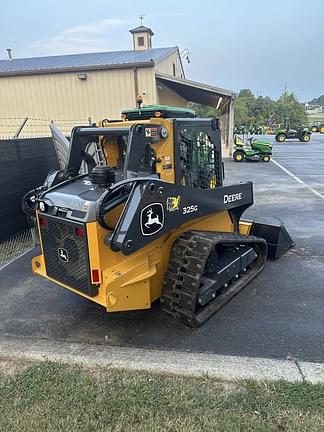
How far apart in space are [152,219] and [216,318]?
1.39 m

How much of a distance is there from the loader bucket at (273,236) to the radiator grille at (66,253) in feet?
10.0

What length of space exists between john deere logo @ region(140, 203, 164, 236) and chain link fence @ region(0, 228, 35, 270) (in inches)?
129

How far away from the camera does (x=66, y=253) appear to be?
379 centimetres

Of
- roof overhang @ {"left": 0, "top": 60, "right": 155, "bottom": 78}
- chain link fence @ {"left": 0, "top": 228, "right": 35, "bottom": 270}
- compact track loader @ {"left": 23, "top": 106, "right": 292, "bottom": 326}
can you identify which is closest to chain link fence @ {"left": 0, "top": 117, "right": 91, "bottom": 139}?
roof overhang @ {"left": 0, "top": 60, "right": 155, "bottom": 78}

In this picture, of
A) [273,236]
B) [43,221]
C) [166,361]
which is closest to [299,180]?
[273,236]

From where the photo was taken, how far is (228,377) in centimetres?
309

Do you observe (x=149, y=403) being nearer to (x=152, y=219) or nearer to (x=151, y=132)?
(x=152, y=219)

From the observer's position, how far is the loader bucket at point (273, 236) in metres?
5.57

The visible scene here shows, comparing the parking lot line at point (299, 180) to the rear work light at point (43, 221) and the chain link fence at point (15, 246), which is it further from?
the rear work light at point (43, 221)

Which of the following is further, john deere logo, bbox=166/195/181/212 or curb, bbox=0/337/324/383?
john deere logo, bbox=166/195/181/212

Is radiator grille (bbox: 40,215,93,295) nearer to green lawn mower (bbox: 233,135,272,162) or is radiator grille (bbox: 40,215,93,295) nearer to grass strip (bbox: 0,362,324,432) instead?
grass strip (bbox: 0,362,324,432)

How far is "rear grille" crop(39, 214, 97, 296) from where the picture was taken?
357 centimetres

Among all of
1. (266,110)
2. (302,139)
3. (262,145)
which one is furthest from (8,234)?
(266,110)

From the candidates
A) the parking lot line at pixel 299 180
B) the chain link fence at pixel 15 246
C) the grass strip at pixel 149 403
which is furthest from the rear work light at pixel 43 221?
the parking lot line at pixel 299 180
